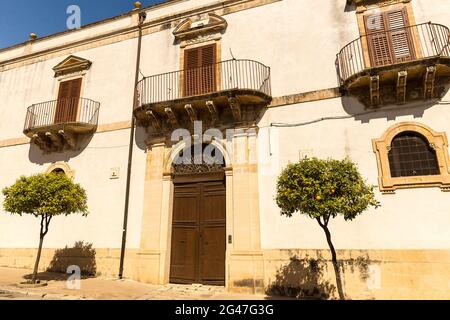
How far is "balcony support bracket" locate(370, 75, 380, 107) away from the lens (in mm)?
8531

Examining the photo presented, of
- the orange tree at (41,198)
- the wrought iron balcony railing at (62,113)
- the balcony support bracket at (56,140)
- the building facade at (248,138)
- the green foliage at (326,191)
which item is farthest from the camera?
the wrought iron balcony railing at (62,113)

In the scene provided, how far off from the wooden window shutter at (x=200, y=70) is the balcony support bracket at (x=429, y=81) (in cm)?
627

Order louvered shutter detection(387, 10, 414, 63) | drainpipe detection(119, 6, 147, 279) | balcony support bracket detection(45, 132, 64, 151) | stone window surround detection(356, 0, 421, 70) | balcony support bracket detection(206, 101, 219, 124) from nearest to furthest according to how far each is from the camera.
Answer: louvered shutter detection(387, 10, 414, 63)
stone window surround detection(356, 0, 421, 70)
balcony support bracket detection(206, 101, 219, 124)
drainpipe detection(119, 6, 147, 279)
balcony support bracket detection(45, 132, 64, 151)

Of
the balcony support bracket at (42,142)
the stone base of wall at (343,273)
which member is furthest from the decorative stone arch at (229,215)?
the balcony support bracket at (42,142)

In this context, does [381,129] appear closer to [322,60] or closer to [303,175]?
[322,60]

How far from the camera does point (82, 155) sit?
488 inches

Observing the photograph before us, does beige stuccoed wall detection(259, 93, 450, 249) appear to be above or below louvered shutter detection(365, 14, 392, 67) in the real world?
below

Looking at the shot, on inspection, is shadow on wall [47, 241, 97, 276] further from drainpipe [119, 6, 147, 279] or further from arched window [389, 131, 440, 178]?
arched window [389, 131, 440, 178]

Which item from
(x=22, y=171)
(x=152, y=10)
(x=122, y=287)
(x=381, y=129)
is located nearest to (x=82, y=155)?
(x=22, y=171)

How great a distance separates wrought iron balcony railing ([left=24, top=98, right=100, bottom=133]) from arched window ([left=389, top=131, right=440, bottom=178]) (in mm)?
10612

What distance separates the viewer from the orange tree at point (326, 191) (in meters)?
6.54

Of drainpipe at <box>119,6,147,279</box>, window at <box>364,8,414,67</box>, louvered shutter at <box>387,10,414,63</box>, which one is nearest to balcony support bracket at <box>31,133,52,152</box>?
drainpipe at <box>119,6,147,279</box>

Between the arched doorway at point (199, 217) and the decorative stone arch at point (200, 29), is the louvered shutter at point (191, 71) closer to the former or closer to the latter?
the decorative stone arch at point (200, 29)
